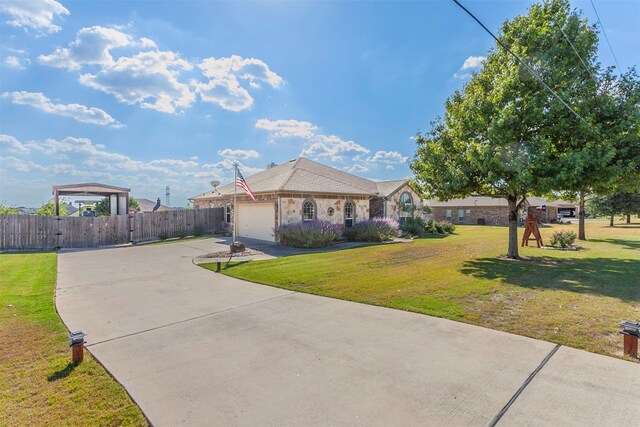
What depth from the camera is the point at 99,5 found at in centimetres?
938

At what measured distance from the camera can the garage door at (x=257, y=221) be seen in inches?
711

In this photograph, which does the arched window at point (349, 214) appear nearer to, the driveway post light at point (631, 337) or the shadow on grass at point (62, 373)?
the driveway post light at point (631, 337)

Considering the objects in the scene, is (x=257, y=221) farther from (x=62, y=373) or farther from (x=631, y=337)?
(x=631, y=337)

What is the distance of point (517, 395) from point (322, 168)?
830 inches

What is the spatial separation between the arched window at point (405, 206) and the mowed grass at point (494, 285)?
1142 cm

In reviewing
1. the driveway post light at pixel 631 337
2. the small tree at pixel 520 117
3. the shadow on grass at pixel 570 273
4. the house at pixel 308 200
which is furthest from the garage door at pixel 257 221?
the driveway post light at pixel 631 337

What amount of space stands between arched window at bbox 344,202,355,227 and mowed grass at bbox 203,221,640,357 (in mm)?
6384

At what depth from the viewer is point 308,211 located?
18.2 meters

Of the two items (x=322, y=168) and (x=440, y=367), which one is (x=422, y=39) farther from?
(x=440, y=367)

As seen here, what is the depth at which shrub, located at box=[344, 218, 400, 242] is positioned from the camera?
18.4 meters

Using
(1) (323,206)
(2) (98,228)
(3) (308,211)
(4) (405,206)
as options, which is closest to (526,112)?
(1) (323,206)

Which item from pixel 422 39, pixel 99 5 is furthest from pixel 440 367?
pixel 422 39

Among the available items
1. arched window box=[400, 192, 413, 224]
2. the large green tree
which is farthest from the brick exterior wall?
the large green tree

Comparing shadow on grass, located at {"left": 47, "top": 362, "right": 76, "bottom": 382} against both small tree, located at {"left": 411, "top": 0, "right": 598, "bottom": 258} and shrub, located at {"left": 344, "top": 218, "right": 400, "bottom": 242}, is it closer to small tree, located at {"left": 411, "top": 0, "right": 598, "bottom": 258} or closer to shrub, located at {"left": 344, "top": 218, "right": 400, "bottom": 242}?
small tree, located at {"left": 411, "top": 0, "right": 598, "bottom": 258}
